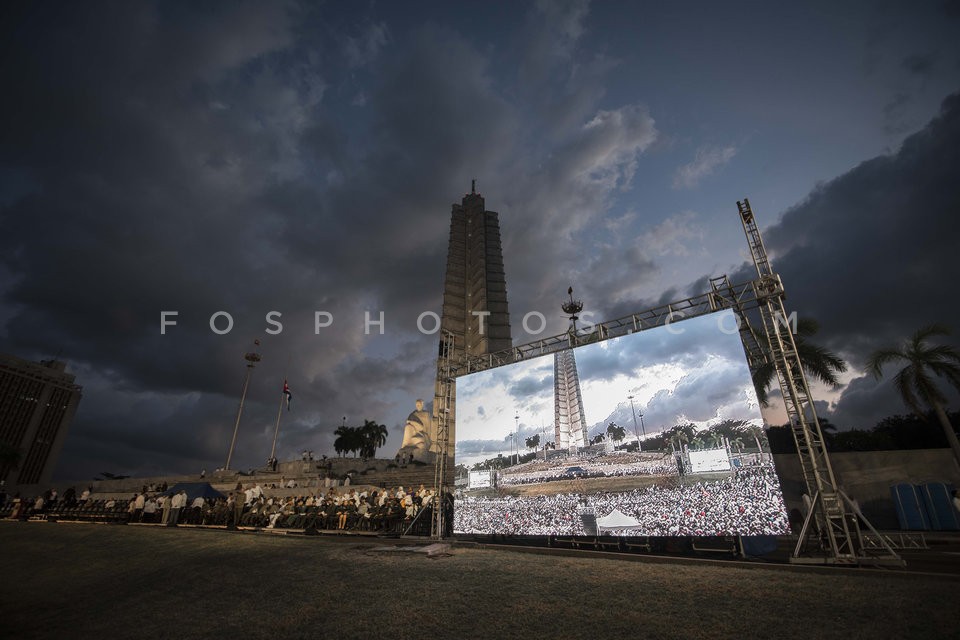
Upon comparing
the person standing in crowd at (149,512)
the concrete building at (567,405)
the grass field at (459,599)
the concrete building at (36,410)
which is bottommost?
the grass field at (459,599)

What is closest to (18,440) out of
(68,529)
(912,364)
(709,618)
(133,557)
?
(68,529)

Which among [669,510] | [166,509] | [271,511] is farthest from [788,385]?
[166,509]

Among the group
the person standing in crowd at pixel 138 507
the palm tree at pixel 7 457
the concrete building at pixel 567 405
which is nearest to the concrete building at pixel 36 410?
the palm tree at pixel 7 457

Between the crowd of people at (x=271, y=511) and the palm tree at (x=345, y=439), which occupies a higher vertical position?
the palm tree at (x=345, y=439)

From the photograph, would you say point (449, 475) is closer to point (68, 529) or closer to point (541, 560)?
point (68, 529)

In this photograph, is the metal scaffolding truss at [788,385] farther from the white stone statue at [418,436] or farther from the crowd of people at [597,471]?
the white stone statue at [418,436]

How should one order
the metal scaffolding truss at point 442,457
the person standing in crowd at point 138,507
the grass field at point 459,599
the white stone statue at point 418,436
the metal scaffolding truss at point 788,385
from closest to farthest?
the grass field at point 459,599 → the metal scaffolding truss at point 788,385 → the metal scaffolding truss at point 442,457 → the person standing in crowd at point 138,507 → the white stone statue at point 418,436

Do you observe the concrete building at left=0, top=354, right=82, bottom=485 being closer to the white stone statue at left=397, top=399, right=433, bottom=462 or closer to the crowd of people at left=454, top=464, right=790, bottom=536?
the white stone statue at left=397, top=399, right=433, bottom=462
